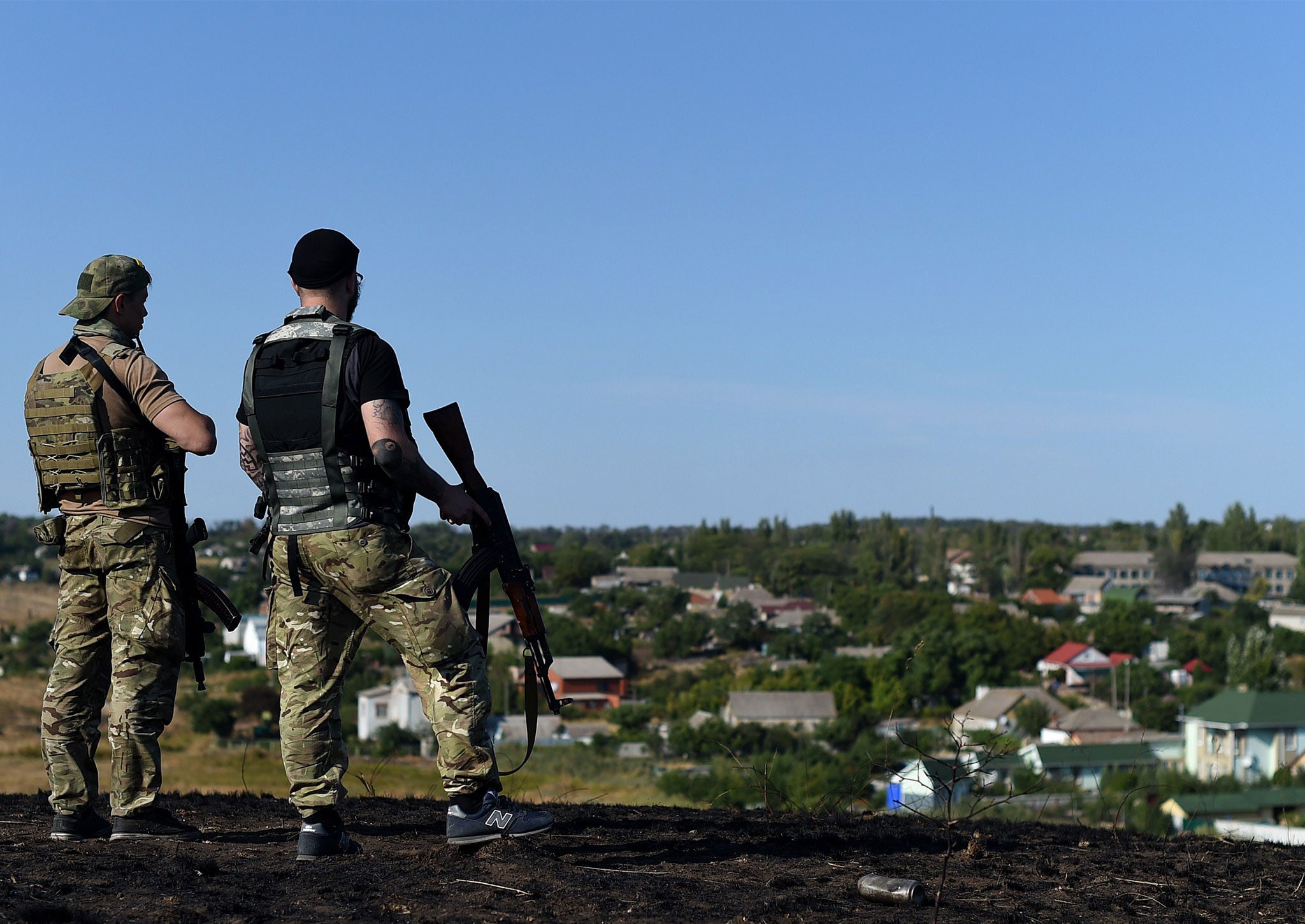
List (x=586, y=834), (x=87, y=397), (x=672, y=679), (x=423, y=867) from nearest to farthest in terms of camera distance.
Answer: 1. (x=423, y=867)
2. (x=87, y=397)
3. (x=586, y=834)
4. (x=672, y=679)

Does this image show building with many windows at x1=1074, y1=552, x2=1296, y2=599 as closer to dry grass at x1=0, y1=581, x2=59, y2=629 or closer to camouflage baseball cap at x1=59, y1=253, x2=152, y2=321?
dry grass at x1=0, y1=581, x2=59, y2=629

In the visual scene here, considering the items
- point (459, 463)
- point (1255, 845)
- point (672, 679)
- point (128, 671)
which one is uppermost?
point (459, 463)

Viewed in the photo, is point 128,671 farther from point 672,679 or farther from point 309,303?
point 672,679

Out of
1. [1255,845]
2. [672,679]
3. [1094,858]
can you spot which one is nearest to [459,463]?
[1094,858]

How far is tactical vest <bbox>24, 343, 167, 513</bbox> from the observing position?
13.3 feet

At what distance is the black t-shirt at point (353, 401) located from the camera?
3631 millimetres

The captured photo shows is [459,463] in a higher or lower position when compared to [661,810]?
higher

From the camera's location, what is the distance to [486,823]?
3.79 meters

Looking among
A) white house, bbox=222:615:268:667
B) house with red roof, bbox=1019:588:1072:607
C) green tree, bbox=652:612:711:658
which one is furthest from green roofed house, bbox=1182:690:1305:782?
house with red roof, bbox=1019:588:1072:607

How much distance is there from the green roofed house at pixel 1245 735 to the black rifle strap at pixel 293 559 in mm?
45872

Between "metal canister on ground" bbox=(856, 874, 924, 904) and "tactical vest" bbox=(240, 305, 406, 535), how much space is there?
1.71 metres

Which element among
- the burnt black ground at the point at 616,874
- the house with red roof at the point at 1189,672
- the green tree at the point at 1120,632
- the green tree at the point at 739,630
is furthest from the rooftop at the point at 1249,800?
the green tree at the point at 739,630

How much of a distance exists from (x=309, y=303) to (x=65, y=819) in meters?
1.89

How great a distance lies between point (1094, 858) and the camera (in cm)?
462
